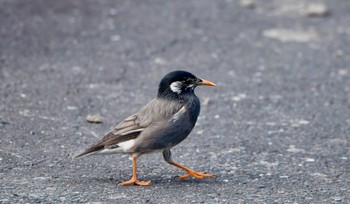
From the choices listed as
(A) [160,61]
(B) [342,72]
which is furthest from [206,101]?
(B) [342,72]

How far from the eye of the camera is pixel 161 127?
648 cm

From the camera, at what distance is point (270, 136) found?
8.04 metres

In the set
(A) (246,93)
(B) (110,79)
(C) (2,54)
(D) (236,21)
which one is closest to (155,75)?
(B) (110,79)

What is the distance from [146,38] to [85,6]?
5.91 ft

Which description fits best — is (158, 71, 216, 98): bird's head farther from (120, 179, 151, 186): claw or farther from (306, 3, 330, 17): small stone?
(306, 3, 330, 17): small stone

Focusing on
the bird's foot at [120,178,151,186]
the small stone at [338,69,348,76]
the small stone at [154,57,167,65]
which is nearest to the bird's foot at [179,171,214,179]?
the bird's foot at [120,178,151,186]

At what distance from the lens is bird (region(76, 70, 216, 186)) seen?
645cm

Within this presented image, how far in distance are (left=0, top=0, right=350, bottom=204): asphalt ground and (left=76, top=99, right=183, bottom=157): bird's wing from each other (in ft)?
1.18

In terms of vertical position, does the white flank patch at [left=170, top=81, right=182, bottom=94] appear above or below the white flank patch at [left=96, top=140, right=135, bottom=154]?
above

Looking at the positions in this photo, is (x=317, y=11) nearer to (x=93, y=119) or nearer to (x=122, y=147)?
(x=93, y=119)

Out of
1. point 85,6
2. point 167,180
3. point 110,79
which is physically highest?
point 85,6

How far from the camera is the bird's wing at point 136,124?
6430mm

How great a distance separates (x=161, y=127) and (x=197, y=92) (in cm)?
325

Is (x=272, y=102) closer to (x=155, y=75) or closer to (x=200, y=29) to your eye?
(x=155, y=75)
